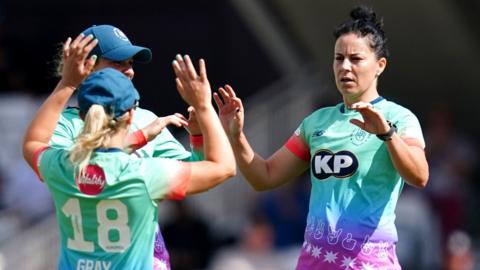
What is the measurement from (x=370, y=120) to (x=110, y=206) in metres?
1.29

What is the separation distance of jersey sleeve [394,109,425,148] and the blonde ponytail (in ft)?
4.78

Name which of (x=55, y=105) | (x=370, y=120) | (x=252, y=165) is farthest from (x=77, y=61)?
(x=370, y=120)

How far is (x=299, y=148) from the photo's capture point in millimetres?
6352

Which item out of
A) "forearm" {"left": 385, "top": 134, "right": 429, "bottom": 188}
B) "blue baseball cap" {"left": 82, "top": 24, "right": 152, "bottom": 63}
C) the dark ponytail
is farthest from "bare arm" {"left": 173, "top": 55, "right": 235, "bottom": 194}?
the dark ponytail

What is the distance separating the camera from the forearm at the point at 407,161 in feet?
18.8

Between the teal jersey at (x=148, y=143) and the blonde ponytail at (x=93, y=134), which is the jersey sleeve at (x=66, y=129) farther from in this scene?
the blonde ponytail at (x=93, y=134)

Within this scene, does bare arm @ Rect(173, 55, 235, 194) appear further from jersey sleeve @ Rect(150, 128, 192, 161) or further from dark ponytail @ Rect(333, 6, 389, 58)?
dark ponytail @ Rect(333, 6, 389, 58)

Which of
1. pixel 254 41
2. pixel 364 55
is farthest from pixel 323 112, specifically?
pixel 254 41

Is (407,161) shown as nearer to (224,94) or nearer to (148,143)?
(224,94)

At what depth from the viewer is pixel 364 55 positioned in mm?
6137

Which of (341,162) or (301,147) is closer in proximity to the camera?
(341,162)

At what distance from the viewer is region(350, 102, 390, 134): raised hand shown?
5.61m

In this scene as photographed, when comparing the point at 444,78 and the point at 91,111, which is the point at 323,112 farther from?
the point at 444,78

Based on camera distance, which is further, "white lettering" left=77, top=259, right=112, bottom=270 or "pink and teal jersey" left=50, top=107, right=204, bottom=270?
"pink and teal jersey" left=50, top=107, right=204, bottom=270
